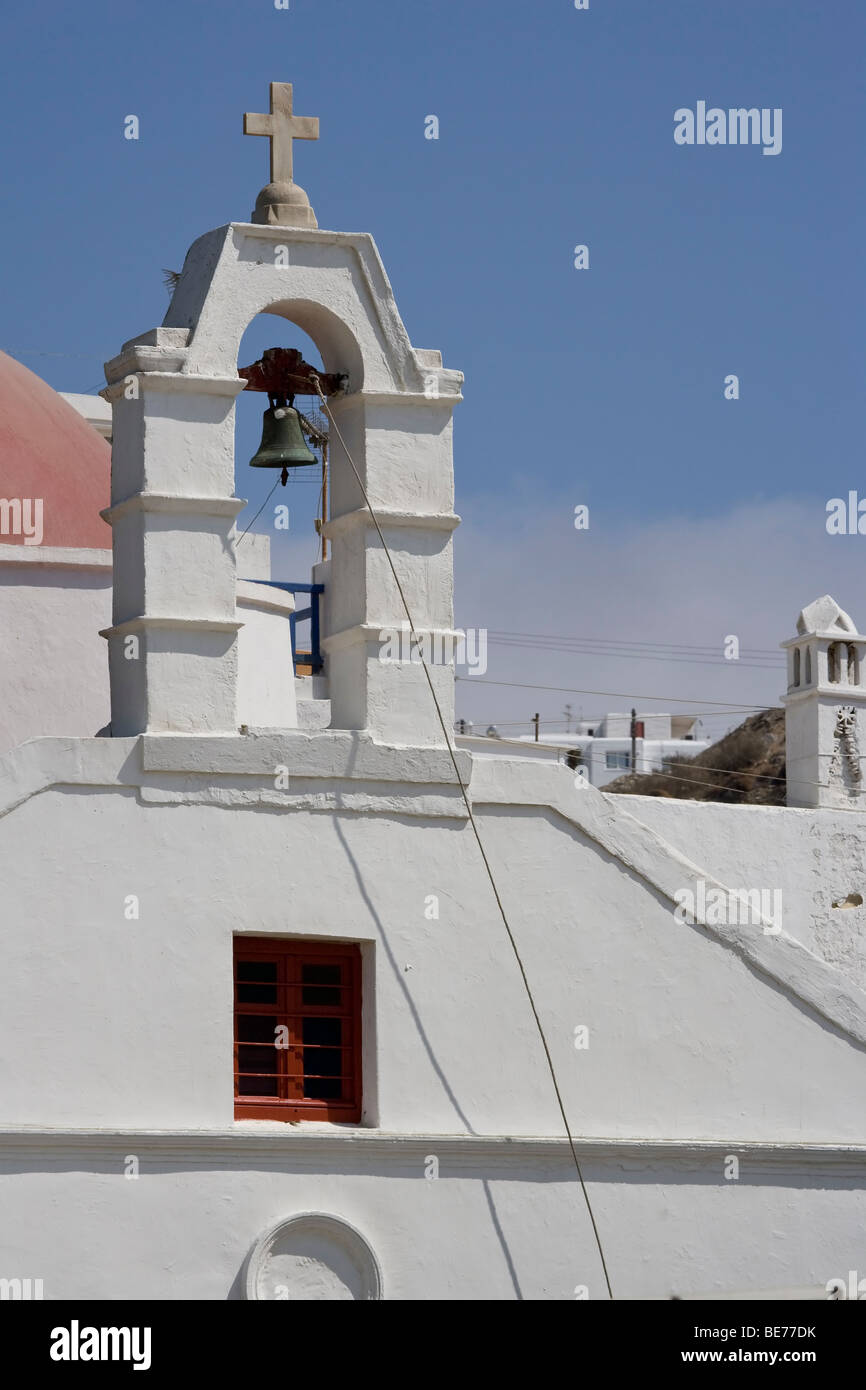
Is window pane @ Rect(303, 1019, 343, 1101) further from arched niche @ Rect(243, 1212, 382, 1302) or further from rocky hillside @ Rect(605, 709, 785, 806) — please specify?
rocky hillside @ Rect(605, 709, 785, 806)

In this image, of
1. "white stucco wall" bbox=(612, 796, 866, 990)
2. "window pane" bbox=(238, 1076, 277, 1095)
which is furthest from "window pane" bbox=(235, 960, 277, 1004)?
"white stucco wall" bbox=(612, 796, 866, 990)

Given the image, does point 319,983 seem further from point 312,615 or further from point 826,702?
point 826,702

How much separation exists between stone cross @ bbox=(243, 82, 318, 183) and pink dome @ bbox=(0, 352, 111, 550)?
118 inches

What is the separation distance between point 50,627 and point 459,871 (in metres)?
3.40

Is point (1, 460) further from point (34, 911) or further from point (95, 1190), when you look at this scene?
point (95, 1190)

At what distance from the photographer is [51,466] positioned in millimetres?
12750

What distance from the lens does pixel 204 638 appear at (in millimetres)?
9641

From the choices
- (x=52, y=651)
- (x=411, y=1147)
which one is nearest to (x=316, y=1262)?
(x=411, y=1147)

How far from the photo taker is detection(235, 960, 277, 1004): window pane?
9.41 meters

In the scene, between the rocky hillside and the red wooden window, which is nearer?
the red wooden window

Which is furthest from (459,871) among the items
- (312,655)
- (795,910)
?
(312,655)

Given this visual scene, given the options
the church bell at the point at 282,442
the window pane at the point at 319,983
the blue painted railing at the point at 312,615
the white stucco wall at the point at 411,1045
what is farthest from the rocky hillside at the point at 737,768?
the window pane at the point at 319,983

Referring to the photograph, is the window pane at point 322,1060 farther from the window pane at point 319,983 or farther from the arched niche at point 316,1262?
the arched niche at point 316,1262

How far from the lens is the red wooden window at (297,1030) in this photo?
30.7 ft
